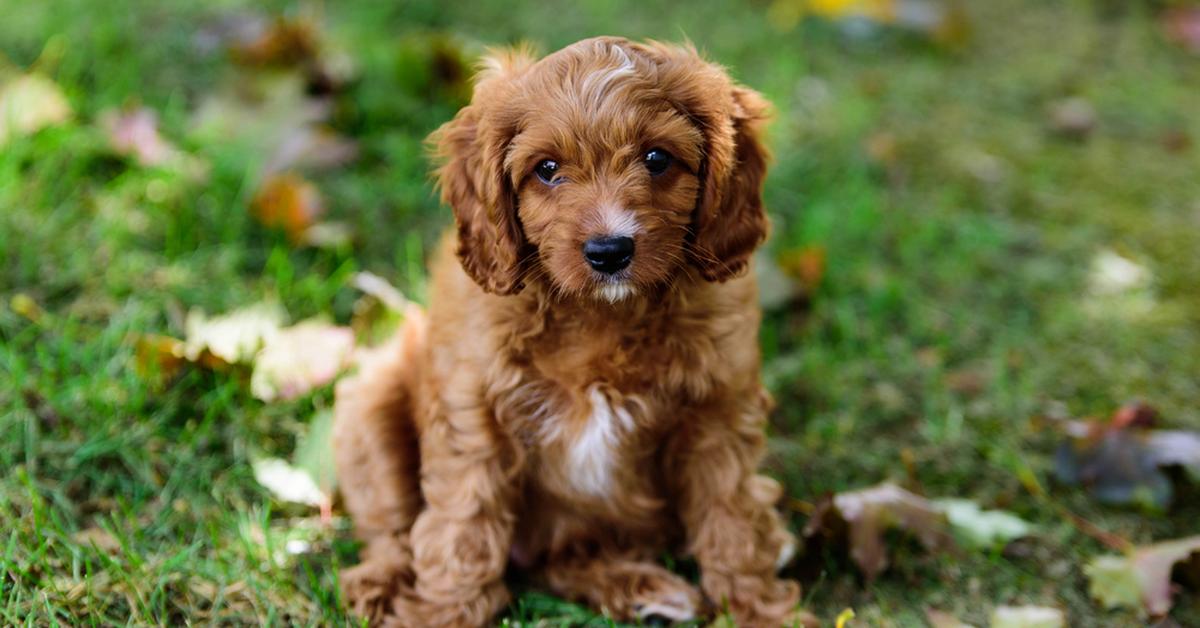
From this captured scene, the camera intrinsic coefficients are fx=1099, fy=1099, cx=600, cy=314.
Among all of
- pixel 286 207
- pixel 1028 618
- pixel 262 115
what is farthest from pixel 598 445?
pixel 262 115

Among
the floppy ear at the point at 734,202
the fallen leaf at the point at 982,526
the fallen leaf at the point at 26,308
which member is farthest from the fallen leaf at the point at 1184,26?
the fallen leaf at the point at 26,308

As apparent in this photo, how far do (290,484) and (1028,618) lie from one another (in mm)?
2285

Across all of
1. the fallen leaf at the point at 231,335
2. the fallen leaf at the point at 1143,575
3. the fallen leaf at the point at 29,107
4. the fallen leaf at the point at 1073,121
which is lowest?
the fallen leaf at the point at 1143,575

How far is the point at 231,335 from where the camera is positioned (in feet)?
12.8

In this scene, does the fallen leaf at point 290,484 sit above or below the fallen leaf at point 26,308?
below

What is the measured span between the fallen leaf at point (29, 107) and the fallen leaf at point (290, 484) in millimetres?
2038

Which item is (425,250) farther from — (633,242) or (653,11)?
(653,11)

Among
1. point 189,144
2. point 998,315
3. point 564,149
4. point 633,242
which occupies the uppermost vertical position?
point 564,149

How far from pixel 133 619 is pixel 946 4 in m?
6.21

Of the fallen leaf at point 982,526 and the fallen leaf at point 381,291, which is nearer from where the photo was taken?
the fallen leaf at point 982,526

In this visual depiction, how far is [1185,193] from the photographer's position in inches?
221

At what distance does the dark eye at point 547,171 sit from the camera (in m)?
2.81

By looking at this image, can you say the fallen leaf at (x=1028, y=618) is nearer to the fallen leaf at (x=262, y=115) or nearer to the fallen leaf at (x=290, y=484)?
the fallen leaf at (x=290, y=484)

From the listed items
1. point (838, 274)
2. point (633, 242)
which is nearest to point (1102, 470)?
point (838, 274)
